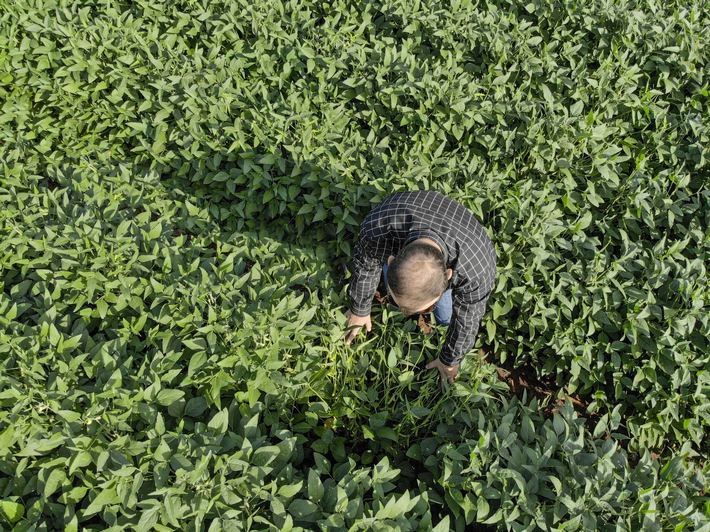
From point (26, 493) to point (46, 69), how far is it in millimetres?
3966

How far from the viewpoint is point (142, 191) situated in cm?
418

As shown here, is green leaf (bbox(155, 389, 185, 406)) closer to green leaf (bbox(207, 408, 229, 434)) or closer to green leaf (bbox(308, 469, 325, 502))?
green leaf (bbox(207, 408, 229, 434))

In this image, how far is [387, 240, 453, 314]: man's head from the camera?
2416 millimetres

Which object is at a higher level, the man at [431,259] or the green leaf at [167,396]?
the man at [431,259]

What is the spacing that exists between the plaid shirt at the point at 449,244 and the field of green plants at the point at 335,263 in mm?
419

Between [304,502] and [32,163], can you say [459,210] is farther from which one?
[32,163]

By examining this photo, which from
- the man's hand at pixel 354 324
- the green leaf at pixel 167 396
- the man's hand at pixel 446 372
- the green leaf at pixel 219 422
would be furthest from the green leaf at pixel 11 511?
the man's hand at pixel 446 372

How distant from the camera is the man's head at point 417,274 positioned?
7.93 feet

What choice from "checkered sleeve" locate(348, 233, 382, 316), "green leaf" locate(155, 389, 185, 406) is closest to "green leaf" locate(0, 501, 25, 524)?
"green leaf" locate(155, 389, 185, 406)

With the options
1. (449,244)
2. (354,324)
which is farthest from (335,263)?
(449,244)

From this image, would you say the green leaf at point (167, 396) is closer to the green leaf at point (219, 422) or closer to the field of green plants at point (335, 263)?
the field of green plants at point (335, 263)

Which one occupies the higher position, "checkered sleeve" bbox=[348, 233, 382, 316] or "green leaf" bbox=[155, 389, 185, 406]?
"checkered sleeve" bbox=[348, 233, 382, 316]

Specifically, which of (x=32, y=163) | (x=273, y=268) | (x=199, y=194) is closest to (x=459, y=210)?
(x=273, y=268)

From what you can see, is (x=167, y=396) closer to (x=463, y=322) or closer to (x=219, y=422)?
(x=219, y=422)
